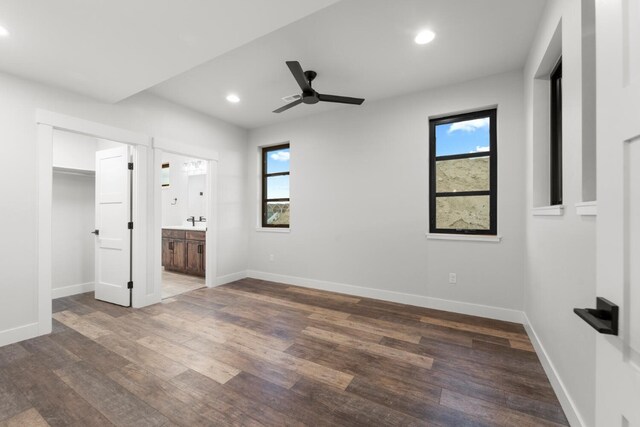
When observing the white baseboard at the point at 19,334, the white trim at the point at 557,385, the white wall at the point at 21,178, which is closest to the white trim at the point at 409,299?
the white trim at the point at 557,385

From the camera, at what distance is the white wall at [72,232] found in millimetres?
3889

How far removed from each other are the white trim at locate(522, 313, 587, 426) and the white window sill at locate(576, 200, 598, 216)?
108cm

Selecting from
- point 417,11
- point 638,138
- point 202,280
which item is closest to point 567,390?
point 638,138

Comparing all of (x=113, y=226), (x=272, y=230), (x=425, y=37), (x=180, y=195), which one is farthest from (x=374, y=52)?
(x=180, y=195)

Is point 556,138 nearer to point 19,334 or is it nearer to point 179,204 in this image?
point 19,334

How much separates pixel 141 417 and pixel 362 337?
5.89 feet

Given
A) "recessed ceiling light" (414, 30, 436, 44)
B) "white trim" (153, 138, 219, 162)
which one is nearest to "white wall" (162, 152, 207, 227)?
"white trim" (153, 138, 219, 162)

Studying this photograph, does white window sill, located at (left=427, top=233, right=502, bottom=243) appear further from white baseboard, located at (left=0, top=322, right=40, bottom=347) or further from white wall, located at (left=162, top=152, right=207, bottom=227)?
white wall, located at (left=162, top=152, right=207, bottom=227)

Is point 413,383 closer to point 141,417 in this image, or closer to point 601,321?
point 601,321

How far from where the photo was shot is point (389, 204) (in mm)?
3697

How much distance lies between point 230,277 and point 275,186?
1.79 meters

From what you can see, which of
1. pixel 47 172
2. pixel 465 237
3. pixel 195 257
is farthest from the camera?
pixel 195 257

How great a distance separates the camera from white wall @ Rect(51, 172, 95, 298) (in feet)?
12.8

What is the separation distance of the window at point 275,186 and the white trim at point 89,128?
6.47 ft
